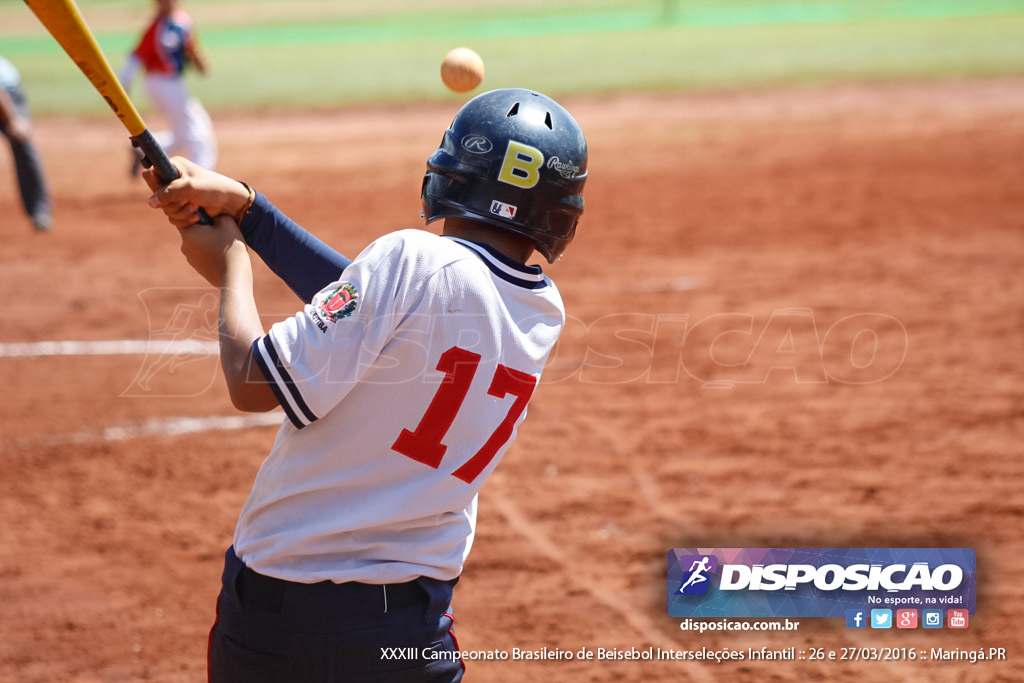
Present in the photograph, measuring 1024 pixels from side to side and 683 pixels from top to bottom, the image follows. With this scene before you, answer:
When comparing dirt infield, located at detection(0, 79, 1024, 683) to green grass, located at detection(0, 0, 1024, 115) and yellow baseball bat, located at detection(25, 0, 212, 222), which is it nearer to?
yellow baseball bat, located at detection(25, 0, 212, 222)

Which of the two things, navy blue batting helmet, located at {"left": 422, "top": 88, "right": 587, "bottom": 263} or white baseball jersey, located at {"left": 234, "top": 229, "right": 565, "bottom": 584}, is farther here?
navy blue batting helmet, located at {"left": 422, "top": 88, "right": 587, "bottom": 263}

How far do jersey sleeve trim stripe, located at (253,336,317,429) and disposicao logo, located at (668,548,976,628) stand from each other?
2668mm

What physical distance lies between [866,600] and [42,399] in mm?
5180

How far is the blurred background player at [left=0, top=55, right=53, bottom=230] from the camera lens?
32.6ft

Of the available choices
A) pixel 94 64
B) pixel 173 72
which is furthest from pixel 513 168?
pixel 173 72

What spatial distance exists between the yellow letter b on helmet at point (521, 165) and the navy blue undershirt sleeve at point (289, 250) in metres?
0.46

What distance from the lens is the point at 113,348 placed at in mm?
7531

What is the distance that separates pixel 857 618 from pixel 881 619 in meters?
0.09

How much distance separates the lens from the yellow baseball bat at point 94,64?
2.34 meters

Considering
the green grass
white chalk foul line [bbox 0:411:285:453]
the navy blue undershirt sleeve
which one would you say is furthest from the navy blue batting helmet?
the green grass

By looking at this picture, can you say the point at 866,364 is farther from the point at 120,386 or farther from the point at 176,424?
the point at 120,386

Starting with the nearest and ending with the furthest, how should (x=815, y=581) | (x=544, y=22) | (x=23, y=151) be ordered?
1. (x=815, y=581)
2. (x=23, y=151)
3. (x=544, y=22)

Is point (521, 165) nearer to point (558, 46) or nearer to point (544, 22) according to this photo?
point (558, 46)

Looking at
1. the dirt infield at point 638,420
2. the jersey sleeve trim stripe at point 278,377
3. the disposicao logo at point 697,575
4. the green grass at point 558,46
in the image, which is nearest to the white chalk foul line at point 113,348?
A: the dirt infield at point 638,420
